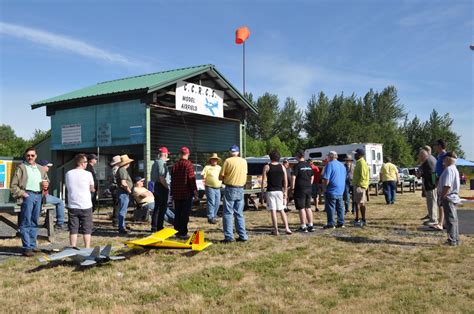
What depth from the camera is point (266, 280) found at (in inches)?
203

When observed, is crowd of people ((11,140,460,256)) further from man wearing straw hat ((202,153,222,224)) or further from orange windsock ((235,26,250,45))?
orange windsock ((235,26,250,45))

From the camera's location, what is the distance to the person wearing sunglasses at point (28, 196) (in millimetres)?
6758

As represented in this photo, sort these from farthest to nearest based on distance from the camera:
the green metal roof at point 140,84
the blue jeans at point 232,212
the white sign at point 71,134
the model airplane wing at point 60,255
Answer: the white sign at point 71,134 < the green metal roof at point 140,84 < the blue jeans at point 232,212 < the model airplane wing at point 60,255

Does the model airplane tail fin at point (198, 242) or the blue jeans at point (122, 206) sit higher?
the blue jeans at point (122, 206)

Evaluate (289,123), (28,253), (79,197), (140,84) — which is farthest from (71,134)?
(289,123)

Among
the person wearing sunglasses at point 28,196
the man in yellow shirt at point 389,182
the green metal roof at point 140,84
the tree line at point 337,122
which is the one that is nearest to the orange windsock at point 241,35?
the green metal roof at point 140,84

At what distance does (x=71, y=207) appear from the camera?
6582 millimetres

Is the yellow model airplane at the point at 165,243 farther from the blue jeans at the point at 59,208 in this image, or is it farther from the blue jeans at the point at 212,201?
the blue jeans at the point at 212,201

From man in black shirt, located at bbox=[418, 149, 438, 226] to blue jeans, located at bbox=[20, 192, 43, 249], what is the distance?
7341mm

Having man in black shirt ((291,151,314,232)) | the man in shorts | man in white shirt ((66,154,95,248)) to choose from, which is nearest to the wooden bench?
man in white shirt ((66,154,95,248))

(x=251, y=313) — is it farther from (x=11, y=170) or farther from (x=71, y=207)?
(x=11, y=170)

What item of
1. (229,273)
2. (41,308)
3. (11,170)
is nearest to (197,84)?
(11,170)

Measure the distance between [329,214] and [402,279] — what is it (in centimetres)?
421

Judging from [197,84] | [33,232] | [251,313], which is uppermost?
[197,84]
